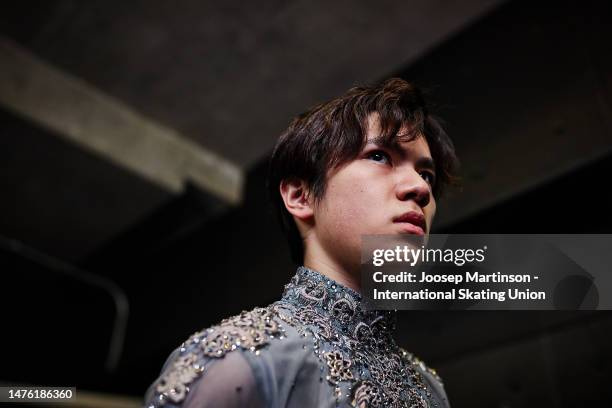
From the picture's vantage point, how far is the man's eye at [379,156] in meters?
1.04

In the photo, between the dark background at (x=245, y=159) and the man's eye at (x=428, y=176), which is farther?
the dark background at (x=245, y=159)

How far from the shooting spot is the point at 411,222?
0.96 meters

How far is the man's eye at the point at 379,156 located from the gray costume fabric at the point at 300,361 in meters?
0.23

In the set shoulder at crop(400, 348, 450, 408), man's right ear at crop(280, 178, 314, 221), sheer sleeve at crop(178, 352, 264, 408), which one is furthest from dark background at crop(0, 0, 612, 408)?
sheer sleeve at crop(178, 352, 264, 408)

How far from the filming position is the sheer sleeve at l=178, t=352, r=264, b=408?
74 cm

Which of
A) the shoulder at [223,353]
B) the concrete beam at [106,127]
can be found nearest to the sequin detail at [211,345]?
the shoulder at [223,353]

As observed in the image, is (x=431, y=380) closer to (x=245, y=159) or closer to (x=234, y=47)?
(x=234, y=47)

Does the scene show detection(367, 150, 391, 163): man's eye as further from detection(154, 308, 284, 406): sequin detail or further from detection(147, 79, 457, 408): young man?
detection(154, 308, 284, 406): sequin detail

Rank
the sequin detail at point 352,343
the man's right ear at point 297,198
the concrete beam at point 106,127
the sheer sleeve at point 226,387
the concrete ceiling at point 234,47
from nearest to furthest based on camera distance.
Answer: the sheer sleeve at point 226,387 < the sequin detail at point 352,343 < the man's right ear at point 297,198 < the concrete ceiling at point 234,47 < the concrete beam at point 106,127

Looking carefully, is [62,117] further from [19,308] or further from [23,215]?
[19,308]

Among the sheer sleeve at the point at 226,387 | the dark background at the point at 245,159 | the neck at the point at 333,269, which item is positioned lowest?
the sheer sleeve at the point at 226,387

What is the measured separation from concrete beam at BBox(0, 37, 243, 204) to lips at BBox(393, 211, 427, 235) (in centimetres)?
233

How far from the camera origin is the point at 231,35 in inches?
100

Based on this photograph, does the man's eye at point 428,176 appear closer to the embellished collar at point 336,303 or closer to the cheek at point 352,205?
the cheek at point 352,205
